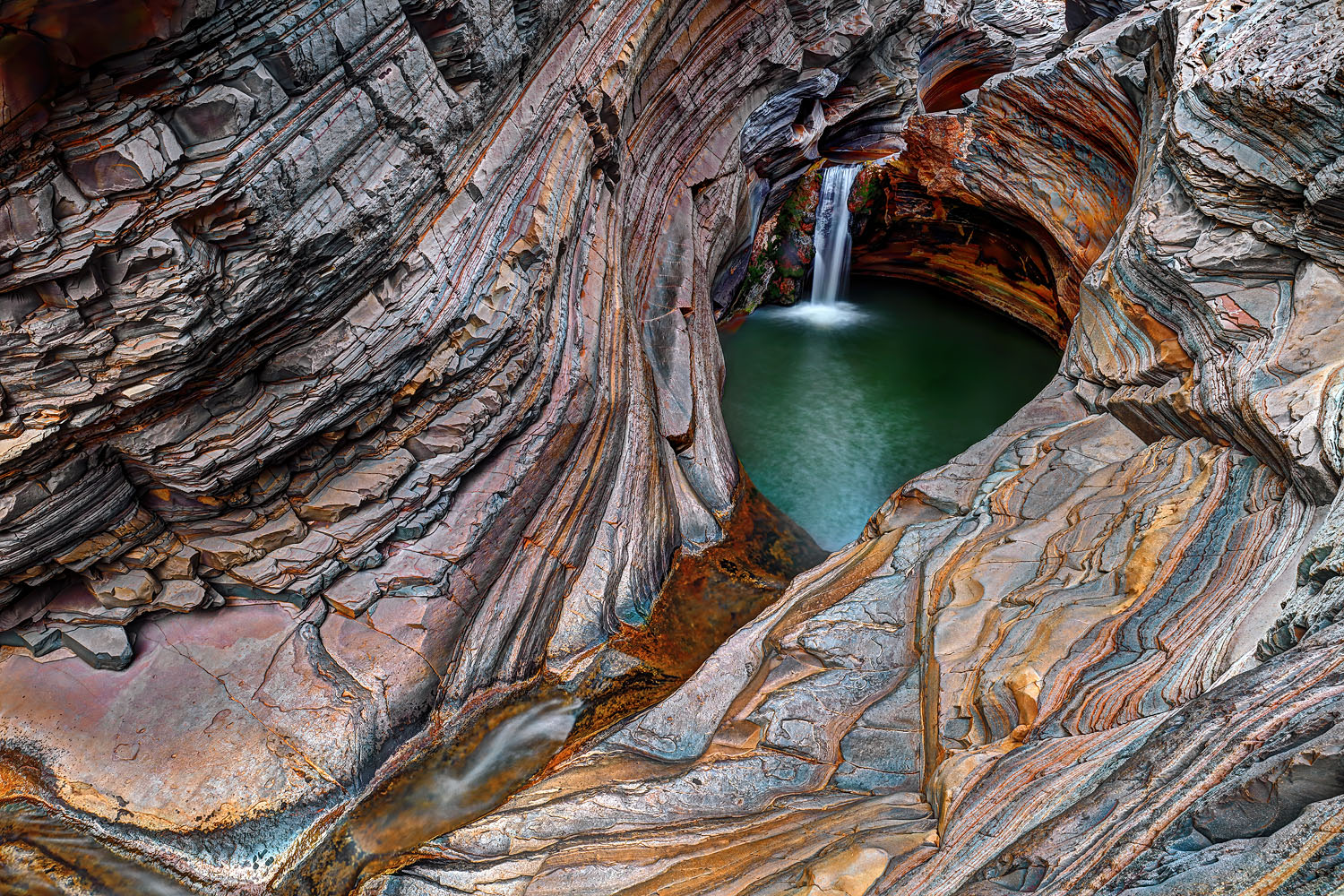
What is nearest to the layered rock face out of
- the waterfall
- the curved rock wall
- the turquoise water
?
the curved rock wall

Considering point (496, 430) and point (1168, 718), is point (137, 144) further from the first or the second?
point (1168, 718)

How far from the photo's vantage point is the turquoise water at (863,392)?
9.43 metres

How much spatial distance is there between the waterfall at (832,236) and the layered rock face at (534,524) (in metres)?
5.64

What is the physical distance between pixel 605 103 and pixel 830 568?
540 cm

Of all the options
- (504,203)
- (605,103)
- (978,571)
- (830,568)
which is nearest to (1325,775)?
(978,571)

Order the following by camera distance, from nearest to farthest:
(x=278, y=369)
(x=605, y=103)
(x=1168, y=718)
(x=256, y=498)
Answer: (x=1168, y=718), (x=278, y=369), (x=256, y=498), (x=605, y=103)

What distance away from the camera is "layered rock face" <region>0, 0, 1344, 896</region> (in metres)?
3.90

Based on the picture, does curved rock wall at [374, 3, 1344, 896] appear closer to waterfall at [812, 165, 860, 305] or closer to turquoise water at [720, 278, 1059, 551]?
turquoise water at [720, 278, 1059, 551]

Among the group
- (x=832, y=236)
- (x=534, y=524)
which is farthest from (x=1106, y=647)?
(x=832, y=236)

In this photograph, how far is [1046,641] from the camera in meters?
4.72

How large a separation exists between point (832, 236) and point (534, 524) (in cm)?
951

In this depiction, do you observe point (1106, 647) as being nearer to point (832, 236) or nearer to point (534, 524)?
point (534, 524)

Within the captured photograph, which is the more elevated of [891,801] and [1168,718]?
[1168,718]

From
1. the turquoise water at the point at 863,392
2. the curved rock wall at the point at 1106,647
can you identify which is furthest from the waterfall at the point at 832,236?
the curved rock wall at the point at 1106,647
